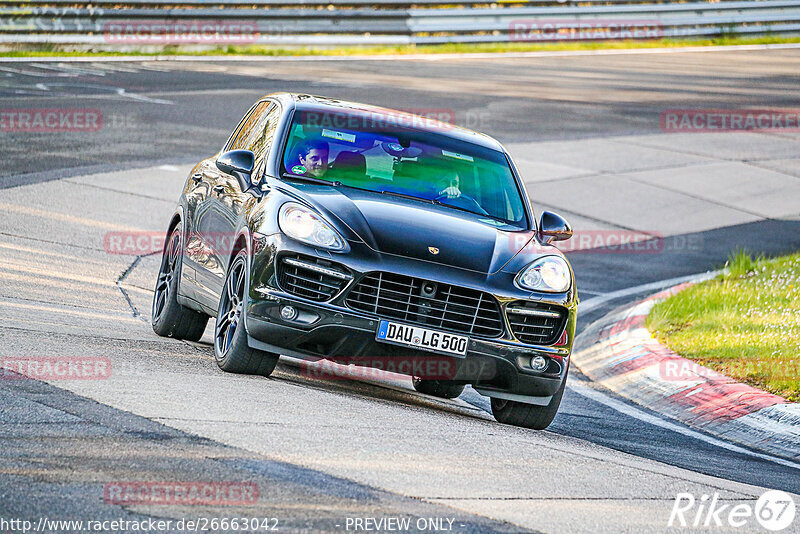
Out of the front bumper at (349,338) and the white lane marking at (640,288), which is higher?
the front bumper at (349,338)

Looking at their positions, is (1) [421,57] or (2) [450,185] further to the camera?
(1) [421,57]

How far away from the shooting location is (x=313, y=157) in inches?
316

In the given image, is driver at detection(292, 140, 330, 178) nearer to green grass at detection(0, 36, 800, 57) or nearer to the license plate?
the license plate

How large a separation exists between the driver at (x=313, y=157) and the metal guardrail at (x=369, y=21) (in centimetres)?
2082

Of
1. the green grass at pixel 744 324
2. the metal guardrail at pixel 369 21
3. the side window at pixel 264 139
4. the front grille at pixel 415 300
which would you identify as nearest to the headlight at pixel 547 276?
the front grille at pixel 415 300

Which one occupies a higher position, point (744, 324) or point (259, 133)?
point (259, 133)

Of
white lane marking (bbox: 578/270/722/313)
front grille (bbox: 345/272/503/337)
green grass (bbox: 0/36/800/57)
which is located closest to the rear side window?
front grille (bbox: 345/272/503/337)

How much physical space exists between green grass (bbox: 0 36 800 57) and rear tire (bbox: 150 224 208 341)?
63.0 feet

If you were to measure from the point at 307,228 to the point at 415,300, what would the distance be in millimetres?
725

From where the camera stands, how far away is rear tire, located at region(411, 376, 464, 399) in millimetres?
8570

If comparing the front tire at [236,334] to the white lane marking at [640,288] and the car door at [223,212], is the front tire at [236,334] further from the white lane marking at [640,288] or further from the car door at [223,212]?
the white lane marking at [640,288]

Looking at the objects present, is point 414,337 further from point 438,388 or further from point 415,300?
point 438,388

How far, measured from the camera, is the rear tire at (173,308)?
8867mm

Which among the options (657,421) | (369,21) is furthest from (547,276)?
(369,21)
